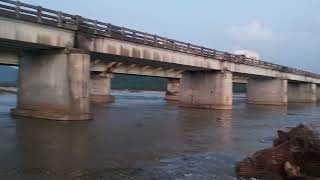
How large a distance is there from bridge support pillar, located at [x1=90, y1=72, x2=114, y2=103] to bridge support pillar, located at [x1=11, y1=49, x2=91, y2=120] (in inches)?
1391

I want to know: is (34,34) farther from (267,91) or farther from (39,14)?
(267,91)

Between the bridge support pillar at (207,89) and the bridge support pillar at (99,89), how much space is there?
15.4 meters

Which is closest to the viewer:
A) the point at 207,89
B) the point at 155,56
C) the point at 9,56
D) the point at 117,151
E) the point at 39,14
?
the point at 117,151

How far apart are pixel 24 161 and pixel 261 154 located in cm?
734

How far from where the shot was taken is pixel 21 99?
33406mm

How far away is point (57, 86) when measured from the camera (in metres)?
30.9

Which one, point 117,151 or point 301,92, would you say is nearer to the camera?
point 117,151

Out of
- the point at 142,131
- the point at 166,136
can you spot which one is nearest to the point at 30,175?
the point at 166,136

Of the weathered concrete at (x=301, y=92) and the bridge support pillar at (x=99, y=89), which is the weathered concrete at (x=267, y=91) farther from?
the bridge support pillar at (x=99, y=89)

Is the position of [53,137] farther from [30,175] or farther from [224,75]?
[224,75]

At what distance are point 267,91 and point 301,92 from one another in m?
22.2

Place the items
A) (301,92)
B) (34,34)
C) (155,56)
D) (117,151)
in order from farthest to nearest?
(301,92)
(155,56)
(34,34)
(117,151)

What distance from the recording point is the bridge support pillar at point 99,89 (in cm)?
6887

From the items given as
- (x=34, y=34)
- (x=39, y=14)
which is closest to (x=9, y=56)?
(x=34, y=34)
